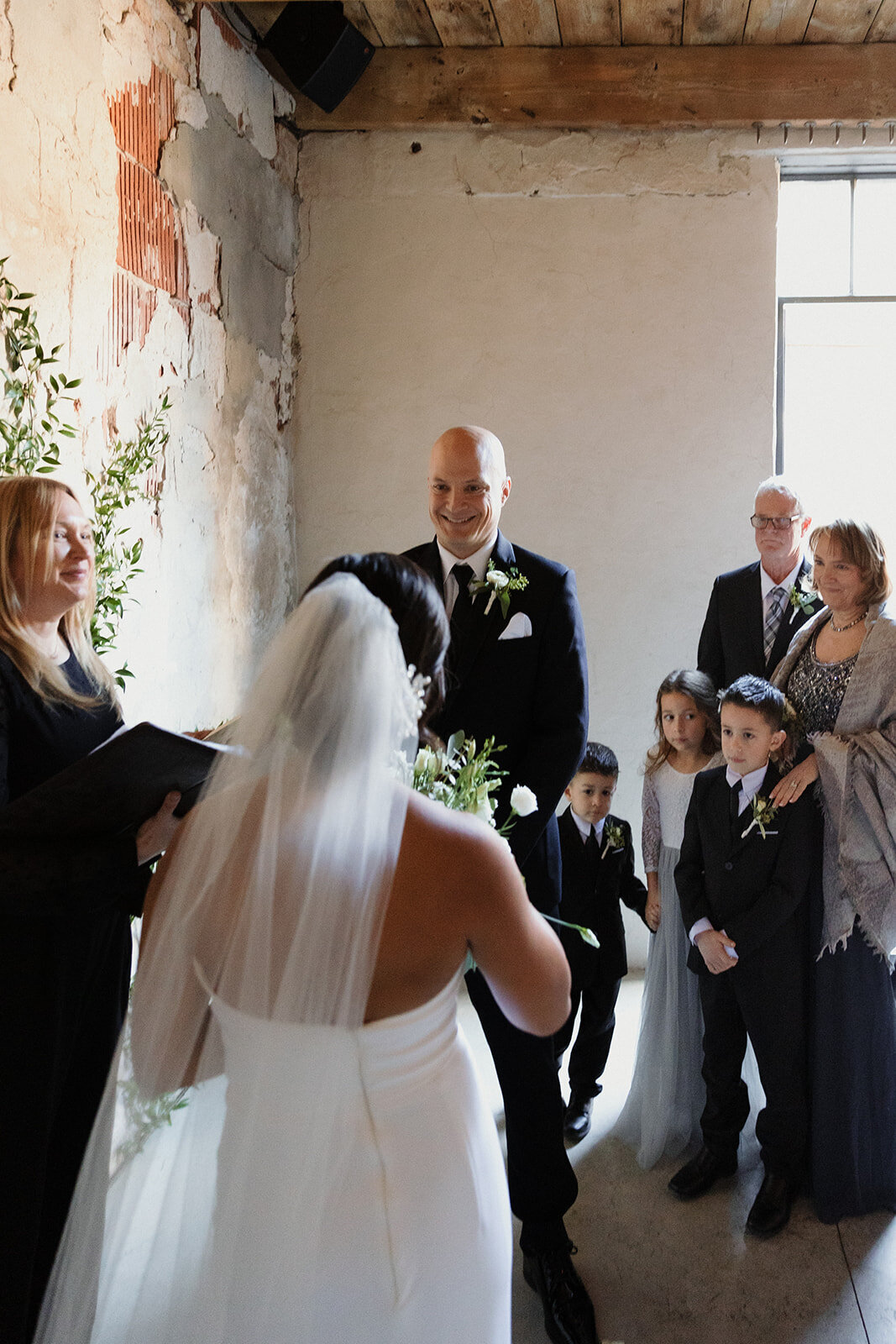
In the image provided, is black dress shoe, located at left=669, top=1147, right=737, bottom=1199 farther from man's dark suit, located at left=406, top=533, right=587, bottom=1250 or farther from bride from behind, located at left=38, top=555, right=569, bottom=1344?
bride from behind, located at left=38, top=555, right=569, bottom=1344

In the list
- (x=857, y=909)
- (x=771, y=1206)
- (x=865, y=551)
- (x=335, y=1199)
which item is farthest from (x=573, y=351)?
(x=335, y=1199)

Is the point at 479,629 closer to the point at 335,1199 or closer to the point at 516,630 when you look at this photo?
the point at 516,630

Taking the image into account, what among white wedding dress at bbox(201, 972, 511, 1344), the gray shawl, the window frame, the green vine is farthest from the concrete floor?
the window frame

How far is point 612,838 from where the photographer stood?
11.2ft

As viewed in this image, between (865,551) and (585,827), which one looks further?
(585,827)

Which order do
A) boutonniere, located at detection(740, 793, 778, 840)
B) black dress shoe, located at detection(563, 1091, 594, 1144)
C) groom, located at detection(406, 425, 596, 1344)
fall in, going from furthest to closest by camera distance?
black dress shoe, located at detection(563, 1091, 594, 1144)
boutonniere, located at detection(740, 793, 778, 840)
groom, located at detection(406, 425, 596, 1344)

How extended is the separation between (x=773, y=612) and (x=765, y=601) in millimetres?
43

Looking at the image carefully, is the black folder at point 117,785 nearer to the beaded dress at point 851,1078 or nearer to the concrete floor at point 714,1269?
the concrete floor at point 714,1269

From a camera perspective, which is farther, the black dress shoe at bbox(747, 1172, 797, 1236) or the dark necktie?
the black dress shoe at bbox(747, 1172, 797, 1236)

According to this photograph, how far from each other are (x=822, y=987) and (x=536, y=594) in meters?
1.33

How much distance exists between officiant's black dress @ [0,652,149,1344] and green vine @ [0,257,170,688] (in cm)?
71

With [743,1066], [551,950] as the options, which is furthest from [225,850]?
[743,1066]

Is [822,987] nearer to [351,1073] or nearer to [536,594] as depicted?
[536,594]

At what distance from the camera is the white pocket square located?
2.57 meters
